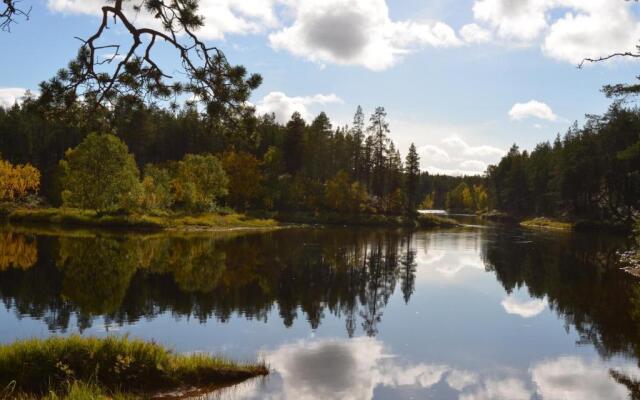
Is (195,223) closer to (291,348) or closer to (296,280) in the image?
(296,280)

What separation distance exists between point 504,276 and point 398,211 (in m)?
62.5

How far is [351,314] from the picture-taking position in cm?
2466

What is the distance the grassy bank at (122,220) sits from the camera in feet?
203

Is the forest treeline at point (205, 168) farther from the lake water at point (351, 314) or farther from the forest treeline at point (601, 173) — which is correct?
the forest treeline at point (601, 173)

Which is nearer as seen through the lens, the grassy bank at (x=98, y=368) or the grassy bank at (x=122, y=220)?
the grassy bank at (x=98, y=368)

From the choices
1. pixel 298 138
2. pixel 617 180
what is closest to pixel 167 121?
pixel 298 138

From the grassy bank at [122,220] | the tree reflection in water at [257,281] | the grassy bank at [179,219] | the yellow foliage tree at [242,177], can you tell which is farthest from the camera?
the yellow foliage tree at [242,177]

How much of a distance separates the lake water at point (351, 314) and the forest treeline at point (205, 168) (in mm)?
17253

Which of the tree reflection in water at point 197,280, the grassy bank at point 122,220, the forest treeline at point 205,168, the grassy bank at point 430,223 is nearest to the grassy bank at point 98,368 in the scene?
the tree reflection in water at point 197,280

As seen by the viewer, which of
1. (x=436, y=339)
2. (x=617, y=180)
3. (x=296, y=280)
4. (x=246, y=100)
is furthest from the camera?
(x=617, y=180)

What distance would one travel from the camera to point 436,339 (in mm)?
21203

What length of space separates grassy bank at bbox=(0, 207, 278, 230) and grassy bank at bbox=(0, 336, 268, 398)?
5065 centimetres

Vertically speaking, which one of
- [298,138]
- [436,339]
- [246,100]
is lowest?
[436,339]

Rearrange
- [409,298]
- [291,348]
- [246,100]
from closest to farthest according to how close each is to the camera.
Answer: [246,100]
[291,348]
[409,298]
